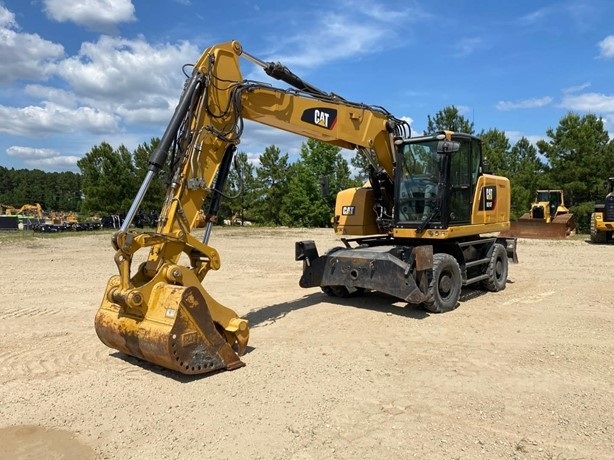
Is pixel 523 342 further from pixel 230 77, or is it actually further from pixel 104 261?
pixel 104 261

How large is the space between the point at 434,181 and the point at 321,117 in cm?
234

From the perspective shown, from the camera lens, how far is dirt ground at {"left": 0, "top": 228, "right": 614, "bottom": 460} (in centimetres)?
400

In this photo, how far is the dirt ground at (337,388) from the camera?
13.1 ft

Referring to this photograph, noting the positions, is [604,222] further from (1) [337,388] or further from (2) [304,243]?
(1) [337,388]

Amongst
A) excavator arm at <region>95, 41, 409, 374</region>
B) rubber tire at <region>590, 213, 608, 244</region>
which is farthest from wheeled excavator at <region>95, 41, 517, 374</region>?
rubber tire at <region>590, 213, 608, 244</region>

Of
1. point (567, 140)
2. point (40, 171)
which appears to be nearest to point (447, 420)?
point (567, 140)

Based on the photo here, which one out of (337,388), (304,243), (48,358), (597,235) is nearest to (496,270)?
Answer: (304,243)

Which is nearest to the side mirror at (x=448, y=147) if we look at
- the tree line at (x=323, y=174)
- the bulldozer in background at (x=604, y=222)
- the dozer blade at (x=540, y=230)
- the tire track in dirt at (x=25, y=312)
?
the tire track in dirt at (x=25, y=312)

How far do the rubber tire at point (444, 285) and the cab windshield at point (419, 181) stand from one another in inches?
30.7

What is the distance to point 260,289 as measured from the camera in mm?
10695

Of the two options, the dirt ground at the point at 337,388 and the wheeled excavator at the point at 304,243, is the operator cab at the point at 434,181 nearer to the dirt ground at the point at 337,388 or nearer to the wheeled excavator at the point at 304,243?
the wheeled excavator at the point at 304,243

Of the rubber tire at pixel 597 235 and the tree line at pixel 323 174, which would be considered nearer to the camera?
the rubber tire at pixel 597 235

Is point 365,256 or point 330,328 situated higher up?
point 365,256

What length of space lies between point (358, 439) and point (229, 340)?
2222mm
